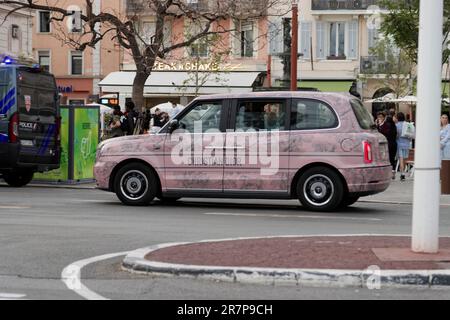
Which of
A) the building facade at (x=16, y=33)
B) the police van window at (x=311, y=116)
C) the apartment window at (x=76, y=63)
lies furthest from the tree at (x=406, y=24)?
the apartment window at (x=76, y=63)

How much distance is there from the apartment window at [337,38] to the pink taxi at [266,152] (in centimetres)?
3396

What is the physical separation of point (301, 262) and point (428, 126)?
6.07 feet

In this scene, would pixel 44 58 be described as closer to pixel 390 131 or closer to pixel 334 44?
pixel 334 44

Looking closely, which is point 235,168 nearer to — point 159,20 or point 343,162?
point 343,162

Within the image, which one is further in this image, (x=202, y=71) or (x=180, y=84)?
(x=180, y=84)

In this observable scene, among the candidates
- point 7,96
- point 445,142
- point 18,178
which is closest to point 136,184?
point 7,96

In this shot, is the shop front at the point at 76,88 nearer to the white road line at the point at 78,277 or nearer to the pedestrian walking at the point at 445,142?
the pedestrian walking at the point at 445,142

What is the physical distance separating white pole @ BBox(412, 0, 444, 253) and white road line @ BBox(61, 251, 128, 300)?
10.9ft

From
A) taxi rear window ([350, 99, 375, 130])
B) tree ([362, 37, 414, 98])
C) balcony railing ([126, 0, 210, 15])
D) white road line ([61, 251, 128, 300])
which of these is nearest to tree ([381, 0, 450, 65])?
balcony railing ([126, 0, 210, 15])

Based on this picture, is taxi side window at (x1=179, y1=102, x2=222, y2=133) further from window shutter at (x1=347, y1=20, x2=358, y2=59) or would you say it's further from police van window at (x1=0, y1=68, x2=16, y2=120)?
window shutter at (x1=347, y1=20, x2=358, y2=59)

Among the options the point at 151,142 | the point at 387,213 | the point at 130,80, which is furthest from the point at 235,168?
the point at 130,80

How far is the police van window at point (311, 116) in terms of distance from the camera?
1323cm

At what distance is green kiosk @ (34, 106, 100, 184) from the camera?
19188 mm

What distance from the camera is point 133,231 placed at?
1080cm
